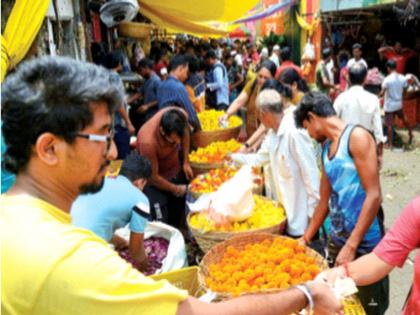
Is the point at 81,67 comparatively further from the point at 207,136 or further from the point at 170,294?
the point at 207,136

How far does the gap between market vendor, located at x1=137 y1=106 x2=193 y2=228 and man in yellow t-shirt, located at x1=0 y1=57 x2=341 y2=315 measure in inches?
106

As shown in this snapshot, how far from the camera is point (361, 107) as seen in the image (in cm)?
502

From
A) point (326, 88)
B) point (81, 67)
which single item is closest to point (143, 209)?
point (81, 67)

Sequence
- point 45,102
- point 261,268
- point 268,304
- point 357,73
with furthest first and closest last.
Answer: point 357,73, point 261,268, point 268,304, point 45,102

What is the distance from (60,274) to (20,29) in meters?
2.82

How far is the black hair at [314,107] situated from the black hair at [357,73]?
255cm

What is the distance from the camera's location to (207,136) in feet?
18.0

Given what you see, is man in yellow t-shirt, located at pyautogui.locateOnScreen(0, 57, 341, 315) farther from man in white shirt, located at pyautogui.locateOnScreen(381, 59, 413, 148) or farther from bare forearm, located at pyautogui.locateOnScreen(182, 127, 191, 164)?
man in white shirt, located at pyautogui.locateOnScreen(381, 59, 413, 148)

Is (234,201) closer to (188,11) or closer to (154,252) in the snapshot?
(154,252)

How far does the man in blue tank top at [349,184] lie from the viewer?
8.11 feet

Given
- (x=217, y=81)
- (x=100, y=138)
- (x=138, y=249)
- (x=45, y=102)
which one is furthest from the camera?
(x=217, y=81)

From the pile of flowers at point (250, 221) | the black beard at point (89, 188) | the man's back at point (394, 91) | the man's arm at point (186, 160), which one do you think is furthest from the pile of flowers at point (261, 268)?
the man's back at point (394, 91)

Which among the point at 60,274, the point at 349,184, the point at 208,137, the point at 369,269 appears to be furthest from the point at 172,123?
the point at 60,274

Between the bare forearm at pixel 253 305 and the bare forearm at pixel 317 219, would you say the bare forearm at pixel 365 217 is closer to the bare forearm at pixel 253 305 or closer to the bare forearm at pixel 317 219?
the bare forearm at pixel 317 219
